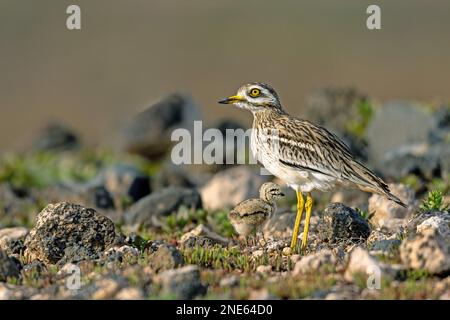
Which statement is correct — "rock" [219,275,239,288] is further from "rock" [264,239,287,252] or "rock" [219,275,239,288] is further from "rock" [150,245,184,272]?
"rock" [264,239,287,252]

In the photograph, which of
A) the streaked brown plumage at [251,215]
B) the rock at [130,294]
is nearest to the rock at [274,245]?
the streaked brown plumage at [251,215]

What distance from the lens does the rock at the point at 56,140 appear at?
89.3 ft

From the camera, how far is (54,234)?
39.1 feet

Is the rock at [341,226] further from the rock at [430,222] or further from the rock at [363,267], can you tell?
the rock at [363,267]

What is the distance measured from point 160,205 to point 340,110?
24.8 ft

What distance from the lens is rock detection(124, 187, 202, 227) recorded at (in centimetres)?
1609

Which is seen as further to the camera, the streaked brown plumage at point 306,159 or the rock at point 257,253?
the streaked brown plumage at point 306,159

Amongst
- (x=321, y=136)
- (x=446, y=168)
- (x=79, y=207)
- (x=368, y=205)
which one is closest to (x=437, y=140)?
(x=446, y=168)

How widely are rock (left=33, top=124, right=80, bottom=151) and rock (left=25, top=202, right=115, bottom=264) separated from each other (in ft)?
49.6

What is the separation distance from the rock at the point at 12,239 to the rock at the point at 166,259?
2.57m

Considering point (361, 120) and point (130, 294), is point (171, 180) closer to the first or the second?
point (361, 120)

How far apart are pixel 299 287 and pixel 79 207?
356 centimetres

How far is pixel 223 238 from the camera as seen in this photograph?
13.4 metres

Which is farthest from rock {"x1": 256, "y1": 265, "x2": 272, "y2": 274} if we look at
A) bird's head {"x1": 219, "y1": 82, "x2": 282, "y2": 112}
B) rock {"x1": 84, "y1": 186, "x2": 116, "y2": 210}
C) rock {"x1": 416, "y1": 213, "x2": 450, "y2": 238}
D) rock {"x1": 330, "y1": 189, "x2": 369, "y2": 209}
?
rock {"x1": 84, "y1": 186, "x2": 116, "y2": 210}
